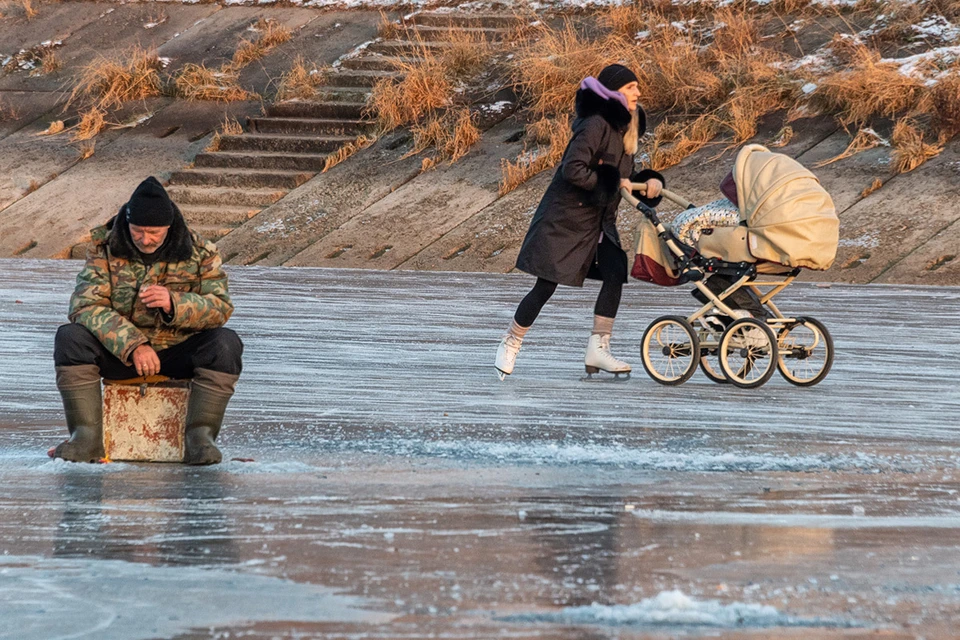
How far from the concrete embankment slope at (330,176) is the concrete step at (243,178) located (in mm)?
21

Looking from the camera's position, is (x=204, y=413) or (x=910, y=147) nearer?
(x=204, y=413)

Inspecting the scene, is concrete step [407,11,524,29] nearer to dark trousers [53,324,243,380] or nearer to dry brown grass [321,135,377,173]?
dry brown grass [321,135,377,173]

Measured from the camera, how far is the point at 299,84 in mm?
20844

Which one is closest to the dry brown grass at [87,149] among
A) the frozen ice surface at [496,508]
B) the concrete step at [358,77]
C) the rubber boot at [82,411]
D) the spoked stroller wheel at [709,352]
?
the concrete step at [358,77]

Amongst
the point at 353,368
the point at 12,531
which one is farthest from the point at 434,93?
the point at 12,531

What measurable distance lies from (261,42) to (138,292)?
57.3ft

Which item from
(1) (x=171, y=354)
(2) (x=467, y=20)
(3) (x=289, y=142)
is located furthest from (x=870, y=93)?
(1) (x=171, y=354)

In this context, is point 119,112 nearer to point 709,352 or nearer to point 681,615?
point 709,352

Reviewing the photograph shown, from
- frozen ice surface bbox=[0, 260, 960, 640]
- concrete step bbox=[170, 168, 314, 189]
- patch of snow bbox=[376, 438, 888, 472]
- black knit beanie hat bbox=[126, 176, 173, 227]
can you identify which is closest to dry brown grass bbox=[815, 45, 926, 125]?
concrete step bbox=[170, 168, 314, 189]

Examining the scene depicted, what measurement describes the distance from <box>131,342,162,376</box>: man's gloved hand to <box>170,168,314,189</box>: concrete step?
12.9 meters

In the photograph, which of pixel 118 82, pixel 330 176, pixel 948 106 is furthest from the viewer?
pixel 118 82

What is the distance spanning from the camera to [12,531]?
4.99 m

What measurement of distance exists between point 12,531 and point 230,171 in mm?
14544

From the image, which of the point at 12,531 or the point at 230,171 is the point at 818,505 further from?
the point at 230,171
